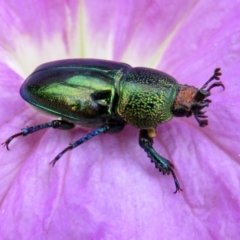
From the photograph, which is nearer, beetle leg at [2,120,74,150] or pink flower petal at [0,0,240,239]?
pink flower petal at [0,0,240,239]

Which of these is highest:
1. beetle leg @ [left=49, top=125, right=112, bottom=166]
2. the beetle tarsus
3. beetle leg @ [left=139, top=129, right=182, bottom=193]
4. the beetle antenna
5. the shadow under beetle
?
the beetle antenna

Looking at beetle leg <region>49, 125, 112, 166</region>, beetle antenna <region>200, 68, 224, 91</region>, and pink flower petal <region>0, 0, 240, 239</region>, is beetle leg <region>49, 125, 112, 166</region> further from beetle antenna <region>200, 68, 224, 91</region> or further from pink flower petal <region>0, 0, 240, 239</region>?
beetle antenna <region>200, 68, 224, 91</region>

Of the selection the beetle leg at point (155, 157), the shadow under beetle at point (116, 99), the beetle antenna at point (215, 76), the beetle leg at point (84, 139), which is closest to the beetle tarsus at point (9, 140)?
the shadow under beetle at point (116, 99)

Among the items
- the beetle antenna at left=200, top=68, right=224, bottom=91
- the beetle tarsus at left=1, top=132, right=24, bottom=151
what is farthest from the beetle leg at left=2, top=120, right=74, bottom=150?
the beetle antenna at left=200, top=68, right=224, bottom=91

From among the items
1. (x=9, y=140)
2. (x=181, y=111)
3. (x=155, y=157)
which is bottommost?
(x=9, y=140)

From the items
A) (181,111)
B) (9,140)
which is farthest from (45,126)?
(181,111)

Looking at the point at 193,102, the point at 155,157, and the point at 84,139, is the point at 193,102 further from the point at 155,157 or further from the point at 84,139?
the point at 84,139

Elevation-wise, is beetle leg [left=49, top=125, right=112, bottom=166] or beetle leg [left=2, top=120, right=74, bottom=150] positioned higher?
beetle leg [left=49, top=125, right=112, bottom=166]
